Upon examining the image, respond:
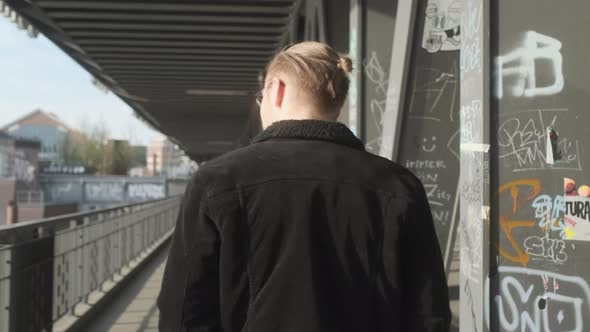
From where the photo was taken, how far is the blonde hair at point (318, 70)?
151 cm

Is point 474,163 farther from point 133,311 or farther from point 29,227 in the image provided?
point 133,311

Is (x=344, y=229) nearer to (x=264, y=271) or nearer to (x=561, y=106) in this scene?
(x=264, y=271)

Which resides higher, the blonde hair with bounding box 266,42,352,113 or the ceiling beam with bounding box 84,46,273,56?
the ceiling beam with bounding box 84,46,273,56

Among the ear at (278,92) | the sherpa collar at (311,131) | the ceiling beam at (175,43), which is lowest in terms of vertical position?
the sherpa collar at (311,131)

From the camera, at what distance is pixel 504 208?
2.58 m

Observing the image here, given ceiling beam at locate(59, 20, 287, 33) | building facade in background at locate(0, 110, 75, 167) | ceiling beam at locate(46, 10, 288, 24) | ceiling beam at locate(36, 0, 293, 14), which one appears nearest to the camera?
ceiling beam at locate(36, 0, 293, 14)

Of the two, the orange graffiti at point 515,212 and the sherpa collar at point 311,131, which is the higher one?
the sherpa collar at point 311,131

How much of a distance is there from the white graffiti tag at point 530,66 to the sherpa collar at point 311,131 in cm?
131

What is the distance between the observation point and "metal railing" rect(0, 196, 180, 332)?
14.5 feet

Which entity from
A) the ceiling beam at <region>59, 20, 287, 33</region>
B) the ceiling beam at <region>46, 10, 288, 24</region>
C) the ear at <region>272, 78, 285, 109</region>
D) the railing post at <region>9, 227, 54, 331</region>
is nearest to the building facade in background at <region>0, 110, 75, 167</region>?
the ceiling beam at <region>59, 20, 287, 33</region>

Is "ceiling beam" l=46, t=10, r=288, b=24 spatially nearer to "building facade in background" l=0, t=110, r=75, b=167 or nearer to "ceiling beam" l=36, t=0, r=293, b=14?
"ceiling beam" l=36, t=0, r=293, b=14

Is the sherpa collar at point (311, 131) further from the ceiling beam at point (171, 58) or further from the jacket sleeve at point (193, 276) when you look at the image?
the ceiling beam at point (171, 58)

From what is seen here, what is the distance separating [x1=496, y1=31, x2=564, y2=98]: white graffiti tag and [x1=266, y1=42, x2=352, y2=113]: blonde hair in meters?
1.25

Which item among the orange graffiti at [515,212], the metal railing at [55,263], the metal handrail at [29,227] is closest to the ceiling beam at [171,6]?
the metal railing at [55,263]
